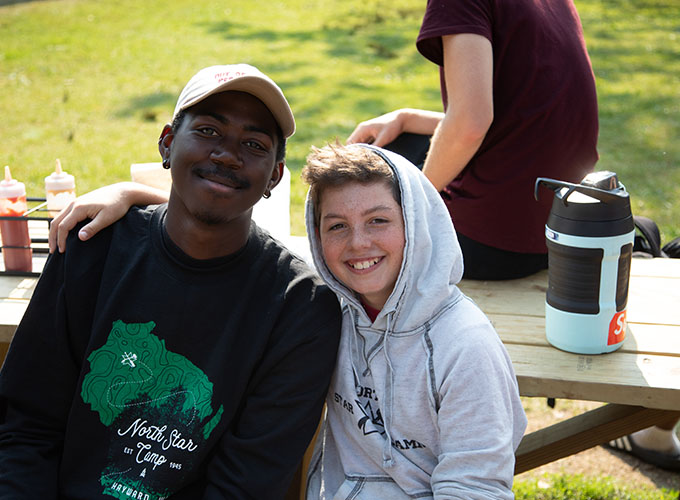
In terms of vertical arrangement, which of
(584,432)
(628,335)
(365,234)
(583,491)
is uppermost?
(365,234)

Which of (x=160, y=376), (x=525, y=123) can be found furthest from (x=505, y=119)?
(x=160, y=376)

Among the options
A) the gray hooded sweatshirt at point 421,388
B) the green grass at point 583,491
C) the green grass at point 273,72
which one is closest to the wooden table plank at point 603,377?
the gray hooded sweatshirt at point 421,388

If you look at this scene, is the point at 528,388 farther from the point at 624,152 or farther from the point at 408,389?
the point at 624,152

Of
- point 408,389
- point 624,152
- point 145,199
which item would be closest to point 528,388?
point 408,389

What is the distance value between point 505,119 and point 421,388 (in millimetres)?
1272

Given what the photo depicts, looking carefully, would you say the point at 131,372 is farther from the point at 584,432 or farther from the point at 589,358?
the point at 584,432

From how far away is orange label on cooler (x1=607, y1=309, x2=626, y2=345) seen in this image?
2.38 m

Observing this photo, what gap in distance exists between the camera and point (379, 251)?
2.14 m

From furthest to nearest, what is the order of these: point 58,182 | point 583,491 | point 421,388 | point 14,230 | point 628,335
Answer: point 583,491 → point 58,182 → point 14,230 → point 628,335 → point 421,388

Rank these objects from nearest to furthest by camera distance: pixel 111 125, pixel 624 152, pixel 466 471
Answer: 1. pixel 466 471
2. pixel 624 152
3. pixel 111 125

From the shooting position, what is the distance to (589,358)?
2.40m

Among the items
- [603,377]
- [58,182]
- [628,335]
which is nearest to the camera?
[603,377]

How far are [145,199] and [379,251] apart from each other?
75 cm

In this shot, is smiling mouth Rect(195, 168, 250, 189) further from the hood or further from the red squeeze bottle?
the red squeeze bottle
